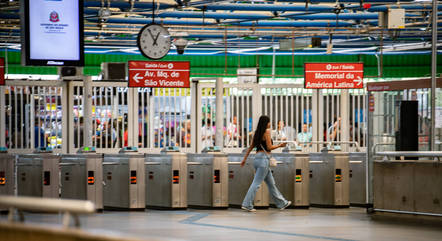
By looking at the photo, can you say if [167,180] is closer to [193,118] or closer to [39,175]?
[193,118]

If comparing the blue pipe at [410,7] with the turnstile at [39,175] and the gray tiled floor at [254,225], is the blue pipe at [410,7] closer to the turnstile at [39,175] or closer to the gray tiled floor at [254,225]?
the gray tiled floor at [254,225]

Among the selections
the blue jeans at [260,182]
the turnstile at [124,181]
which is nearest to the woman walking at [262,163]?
the blue jeans at [260,182]

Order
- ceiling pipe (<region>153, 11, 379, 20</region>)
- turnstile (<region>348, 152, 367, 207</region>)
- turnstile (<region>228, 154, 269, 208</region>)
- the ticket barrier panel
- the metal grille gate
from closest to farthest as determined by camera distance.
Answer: the ticket barrier panel, the metal grille gate, turnstile (<region>228, 154, 269, 208</region>), turnstile (<region>348, 152, 367, 207</region>), ceiling pipe (<region>153, 11, 379, 20</region>)

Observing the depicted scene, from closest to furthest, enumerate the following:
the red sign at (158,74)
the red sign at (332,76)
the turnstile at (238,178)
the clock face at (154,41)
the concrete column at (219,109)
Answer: the red sign at (158,74), the clock face at (154,41), the turnstile at (238,178), the concrete column at (219,109), the red sign at (332,76)

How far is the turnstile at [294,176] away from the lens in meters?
13.9

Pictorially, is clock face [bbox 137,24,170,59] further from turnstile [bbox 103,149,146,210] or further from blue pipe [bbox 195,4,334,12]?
blue pipe [bbox 195,4,334,12]

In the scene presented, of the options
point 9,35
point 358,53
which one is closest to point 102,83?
point 9,35

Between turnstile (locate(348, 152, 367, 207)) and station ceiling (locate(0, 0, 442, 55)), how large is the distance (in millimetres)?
3347

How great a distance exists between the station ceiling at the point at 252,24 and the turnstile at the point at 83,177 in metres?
3.00

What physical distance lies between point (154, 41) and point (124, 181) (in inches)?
106

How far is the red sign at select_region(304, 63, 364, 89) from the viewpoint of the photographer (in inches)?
568

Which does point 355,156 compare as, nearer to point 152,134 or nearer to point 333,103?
point 333,103

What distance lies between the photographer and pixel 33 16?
32.2 feet

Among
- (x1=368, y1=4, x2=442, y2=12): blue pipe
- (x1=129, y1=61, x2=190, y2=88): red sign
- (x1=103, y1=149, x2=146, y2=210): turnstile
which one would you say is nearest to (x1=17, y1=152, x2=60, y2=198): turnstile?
(x1=103, y1=149, x2=146, y2=210): turnstile
